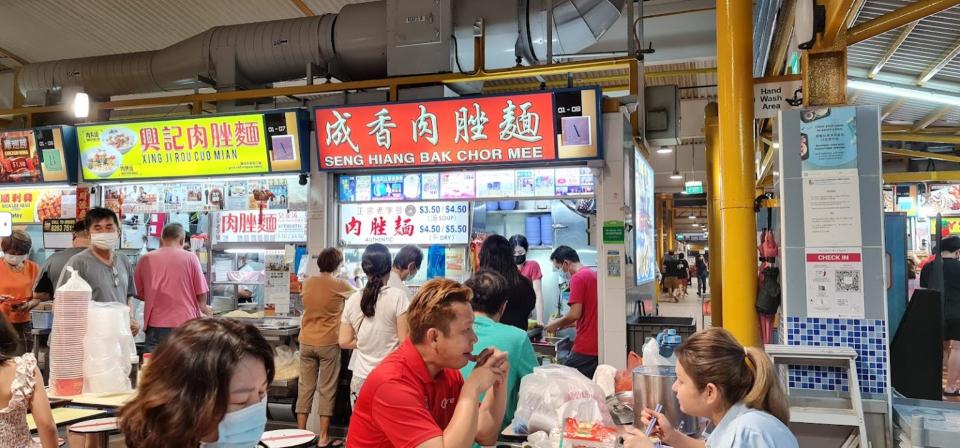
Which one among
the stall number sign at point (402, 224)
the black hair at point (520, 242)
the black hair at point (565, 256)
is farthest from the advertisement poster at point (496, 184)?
the black hair at point (520, 242)

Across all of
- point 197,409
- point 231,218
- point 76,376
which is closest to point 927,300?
point 197,409

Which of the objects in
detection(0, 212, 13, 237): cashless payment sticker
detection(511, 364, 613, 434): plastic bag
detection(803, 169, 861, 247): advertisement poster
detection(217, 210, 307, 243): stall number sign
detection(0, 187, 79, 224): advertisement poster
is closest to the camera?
detection(511, 364, 613, 434): plastic bag

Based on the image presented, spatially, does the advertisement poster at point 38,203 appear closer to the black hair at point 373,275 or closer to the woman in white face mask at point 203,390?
the black hair at point 373,275

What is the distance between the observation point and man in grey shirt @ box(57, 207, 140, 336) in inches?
207

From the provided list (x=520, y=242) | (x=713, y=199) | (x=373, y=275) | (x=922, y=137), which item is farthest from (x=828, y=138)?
(x=922, y=137)

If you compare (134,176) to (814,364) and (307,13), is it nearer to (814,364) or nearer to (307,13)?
(307,13)

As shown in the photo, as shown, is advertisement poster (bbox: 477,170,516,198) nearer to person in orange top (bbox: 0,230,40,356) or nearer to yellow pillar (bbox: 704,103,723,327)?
yellow pillar (bbox: 704,103,723,327)

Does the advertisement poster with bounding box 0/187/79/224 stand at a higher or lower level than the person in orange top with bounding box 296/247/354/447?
higher

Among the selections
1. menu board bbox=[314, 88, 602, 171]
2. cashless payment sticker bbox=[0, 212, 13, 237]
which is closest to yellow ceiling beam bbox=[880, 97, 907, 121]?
menu board bbox=[314, 88, 602, 171]

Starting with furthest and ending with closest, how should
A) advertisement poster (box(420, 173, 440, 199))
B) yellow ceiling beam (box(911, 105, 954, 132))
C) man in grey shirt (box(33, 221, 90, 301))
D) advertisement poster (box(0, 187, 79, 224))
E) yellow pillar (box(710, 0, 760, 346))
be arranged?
yellow ceiling beam (box(911, 105, 954, 132))
advertisement poster (box(0, 187, 79, 224))
advertisement poster (box(420, 173, 440, 199))
man in grey shirt (box(33, 221, 90, 301))
yellow pillar (box(710, 0, 760, 346))

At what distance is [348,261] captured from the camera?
7371 millimetres

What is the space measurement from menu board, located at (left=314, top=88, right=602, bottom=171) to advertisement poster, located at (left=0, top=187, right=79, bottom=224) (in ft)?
11.6

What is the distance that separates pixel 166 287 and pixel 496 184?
3.25m

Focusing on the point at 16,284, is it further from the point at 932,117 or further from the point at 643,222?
the point at 932,117
